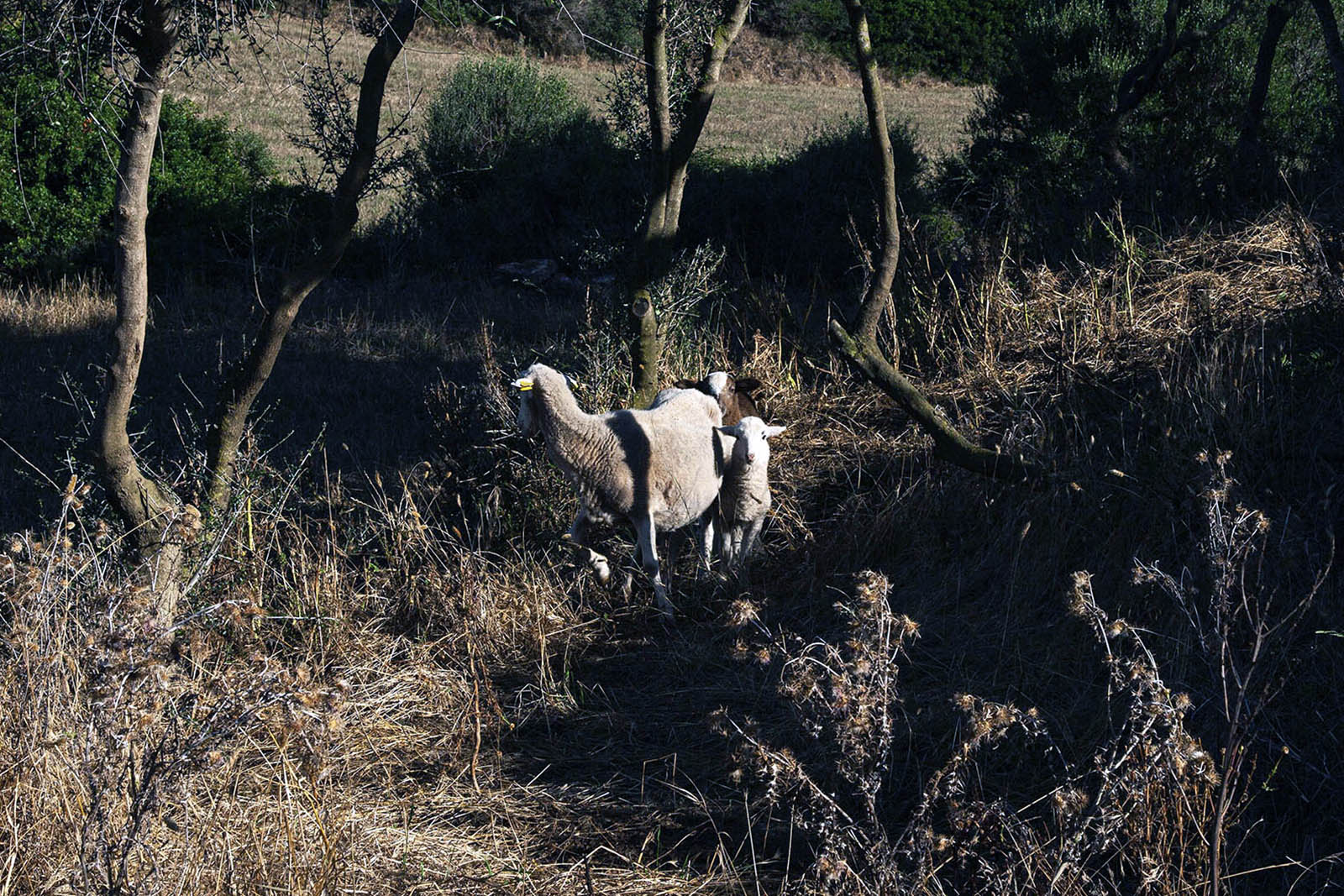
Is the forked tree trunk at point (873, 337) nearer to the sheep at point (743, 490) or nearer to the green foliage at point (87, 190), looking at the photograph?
the sheep at point (743, 490)

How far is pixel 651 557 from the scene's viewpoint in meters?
4.93

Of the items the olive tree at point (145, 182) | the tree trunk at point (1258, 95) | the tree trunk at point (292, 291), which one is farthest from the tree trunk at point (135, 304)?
the tree trunk at point (1258, 95)

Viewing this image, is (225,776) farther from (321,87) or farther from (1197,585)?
(1197,585)

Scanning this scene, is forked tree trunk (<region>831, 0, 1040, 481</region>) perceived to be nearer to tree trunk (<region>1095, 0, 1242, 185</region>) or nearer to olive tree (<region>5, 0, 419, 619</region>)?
olive tree (<region>5, 0, 419, 619</region>)

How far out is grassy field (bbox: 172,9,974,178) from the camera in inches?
846

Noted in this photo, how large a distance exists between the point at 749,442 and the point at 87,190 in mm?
9915

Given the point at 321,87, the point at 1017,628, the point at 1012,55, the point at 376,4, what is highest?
the point at 1012,55

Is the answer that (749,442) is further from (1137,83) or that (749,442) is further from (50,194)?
(50,194)

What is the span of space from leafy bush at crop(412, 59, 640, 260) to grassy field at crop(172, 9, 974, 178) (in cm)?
350

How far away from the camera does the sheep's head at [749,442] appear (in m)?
5.04

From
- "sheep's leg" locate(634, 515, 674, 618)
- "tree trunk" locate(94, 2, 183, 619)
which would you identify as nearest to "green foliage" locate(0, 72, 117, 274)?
"tree trunk" locate(94, 2, 183, 619)

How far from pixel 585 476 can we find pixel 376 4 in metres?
2.01

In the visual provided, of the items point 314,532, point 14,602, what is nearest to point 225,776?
point 14,602

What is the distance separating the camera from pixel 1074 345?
21.5 feet
